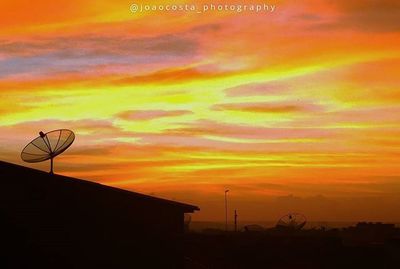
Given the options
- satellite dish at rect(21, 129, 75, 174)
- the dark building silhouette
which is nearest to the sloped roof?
the dark building silhouette

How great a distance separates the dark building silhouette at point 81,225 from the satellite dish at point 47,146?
9.80ft

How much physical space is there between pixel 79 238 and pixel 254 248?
1026 inches

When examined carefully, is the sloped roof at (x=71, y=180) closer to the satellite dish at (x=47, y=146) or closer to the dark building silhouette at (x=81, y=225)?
the dark building silhouette at (x=81, y=225)

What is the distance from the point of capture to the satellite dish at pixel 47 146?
21312 mm

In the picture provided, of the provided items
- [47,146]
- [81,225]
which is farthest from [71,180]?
[47,146]

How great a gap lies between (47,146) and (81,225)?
3.94 meters

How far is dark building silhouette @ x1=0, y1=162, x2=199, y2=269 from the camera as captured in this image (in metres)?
17.9

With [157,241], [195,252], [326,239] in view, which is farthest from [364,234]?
[157,241]

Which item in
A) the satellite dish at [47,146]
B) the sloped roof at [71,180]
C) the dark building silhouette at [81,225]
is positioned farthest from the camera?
the satellite dish at [47,146]

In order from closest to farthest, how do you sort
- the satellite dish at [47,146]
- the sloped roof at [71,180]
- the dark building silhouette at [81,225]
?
the sloped roof at [71,180]
the dark building silhouette at [81,225]
the satellite dish at [47,146]

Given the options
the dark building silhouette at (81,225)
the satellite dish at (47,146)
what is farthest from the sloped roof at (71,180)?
the satellite dish at (47,146)

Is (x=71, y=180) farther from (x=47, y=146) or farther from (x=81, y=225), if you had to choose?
(x=47, y=146)

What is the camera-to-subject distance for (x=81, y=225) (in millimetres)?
18922

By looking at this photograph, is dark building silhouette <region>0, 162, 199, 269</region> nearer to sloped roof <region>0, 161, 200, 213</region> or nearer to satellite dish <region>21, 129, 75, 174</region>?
sloped roof <region>0, 161, 200, 213</region>
